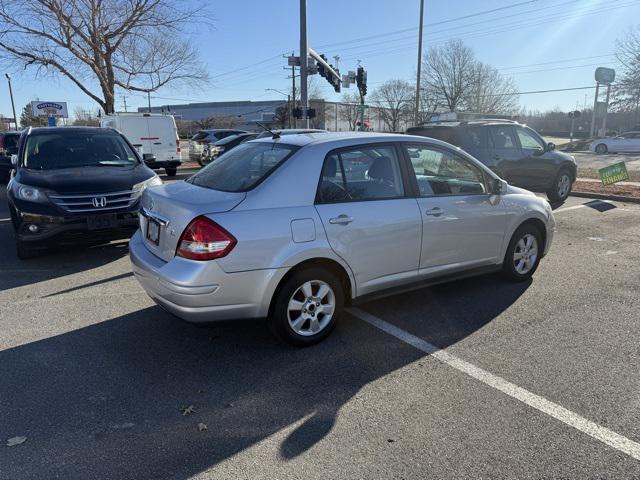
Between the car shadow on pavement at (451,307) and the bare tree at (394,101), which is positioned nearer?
the car shadow on pavement at (451,307)

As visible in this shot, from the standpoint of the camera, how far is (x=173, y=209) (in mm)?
3639

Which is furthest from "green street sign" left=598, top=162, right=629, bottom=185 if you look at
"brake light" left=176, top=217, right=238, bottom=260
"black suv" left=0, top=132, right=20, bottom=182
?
"black suv" left=0, top=132, right=20, bottom=182

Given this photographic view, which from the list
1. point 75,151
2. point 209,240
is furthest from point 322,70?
point 209,240

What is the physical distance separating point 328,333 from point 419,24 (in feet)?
78.2

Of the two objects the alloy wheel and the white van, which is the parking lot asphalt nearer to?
the alloy wheel

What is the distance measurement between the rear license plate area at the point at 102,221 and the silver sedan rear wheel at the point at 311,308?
344 centimetres

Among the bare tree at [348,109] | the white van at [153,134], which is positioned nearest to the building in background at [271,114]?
the bare tree at [348,109]

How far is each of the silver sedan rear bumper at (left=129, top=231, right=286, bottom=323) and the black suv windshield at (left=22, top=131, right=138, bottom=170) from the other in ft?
14.5

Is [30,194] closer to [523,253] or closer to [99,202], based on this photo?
[99,202]

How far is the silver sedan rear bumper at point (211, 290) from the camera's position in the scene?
11.0 ft

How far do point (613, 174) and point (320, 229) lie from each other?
1211 centimetres

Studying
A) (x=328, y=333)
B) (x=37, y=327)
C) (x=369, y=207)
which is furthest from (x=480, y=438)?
(x=37, y=327)

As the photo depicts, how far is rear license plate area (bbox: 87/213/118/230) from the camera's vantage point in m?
5.99

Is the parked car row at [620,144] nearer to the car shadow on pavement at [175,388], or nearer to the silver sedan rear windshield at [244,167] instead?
the car shadow on pavement at [175,388]
